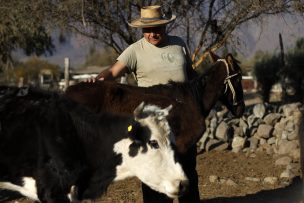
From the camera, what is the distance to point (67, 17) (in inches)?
526

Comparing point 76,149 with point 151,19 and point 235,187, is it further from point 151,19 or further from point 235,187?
point 235,187

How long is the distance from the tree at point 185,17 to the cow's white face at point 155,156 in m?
7.46

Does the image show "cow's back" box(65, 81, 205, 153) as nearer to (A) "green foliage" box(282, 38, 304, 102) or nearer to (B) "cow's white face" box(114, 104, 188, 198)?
(B) "cow's white face" box(114, 104, 188, 198)

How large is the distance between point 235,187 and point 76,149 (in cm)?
523

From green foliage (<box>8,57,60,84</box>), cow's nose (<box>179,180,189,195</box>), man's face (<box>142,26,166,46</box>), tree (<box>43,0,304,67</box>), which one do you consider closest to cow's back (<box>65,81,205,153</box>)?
man's face (<box>142,26,166,46</box>)

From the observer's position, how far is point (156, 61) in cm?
722

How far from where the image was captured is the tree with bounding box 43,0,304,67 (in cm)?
1310

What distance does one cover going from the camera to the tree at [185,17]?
13.1 meters

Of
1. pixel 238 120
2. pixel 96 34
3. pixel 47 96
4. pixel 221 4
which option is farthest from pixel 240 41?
pixel 47 96

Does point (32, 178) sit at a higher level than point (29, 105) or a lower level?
lower

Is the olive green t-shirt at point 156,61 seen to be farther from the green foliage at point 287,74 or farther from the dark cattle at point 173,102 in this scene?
the green foliage at point 287,74

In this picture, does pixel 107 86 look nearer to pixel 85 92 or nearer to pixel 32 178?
pixel 85 92

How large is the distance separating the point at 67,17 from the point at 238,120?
4.49 meters

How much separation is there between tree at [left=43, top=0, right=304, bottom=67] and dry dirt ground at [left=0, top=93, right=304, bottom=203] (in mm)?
2341
